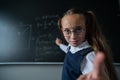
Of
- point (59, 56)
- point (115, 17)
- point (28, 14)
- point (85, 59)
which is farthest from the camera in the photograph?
point (28, 14)

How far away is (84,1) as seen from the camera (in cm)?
249

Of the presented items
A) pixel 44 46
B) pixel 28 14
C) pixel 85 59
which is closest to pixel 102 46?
pixel 85 59

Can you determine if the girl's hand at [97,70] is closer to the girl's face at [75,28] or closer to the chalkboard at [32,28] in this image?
the girl's face at [75,28]

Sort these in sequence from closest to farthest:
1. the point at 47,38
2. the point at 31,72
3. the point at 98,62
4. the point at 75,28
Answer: the point at 98,62 < the point at 75,28 < the point at 47,38 < the point at 31,72

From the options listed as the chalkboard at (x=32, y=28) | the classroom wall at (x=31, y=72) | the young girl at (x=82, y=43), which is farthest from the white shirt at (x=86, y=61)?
the classroom wall at (x=31, y=72)

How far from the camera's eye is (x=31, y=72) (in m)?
2.74

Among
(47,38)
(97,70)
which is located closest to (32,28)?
(47,38)

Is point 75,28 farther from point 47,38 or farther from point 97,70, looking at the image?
point 47,38

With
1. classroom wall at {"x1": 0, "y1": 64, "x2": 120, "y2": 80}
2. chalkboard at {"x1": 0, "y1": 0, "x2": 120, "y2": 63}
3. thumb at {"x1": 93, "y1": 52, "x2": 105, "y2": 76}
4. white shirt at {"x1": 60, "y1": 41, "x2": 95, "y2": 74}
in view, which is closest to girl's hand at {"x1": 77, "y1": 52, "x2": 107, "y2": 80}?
thumb at {"x1": 93, "y1": 52, "x2": 105, "y2": 76}

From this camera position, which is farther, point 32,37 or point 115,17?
point 32,37

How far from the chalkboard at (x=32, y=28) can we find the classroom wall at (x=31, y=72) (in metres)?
0.11

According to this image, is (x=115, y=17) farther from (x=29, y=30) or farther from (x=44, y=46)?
(x=29, y=30)

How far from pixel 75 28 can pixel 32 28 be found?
184cm

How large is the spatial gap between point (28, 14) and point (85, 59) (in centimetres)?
192
